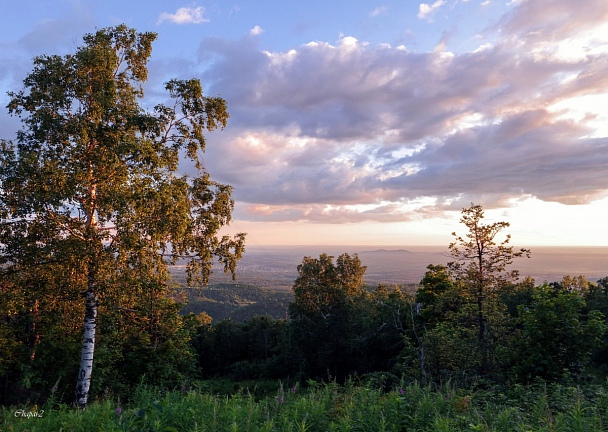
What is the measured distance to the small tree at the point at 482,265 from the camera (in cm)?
1523

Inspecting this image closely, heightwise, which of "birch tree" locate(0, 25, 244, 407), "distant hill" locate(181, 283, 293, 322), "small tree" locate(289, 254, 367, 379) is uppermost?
"birch tree" locate(0, 25, 244, 407)

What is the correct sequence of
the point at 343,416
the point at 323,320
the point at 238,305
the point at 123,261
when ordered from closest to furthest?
the point at 343,416
the point at 123,261
the point at 323,320
the point at 238,305

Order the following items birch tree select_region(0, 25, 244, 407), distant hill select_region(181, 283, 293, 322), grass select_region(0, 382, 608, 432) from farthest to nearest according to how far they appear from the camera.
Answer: distant hill select_region(181, 283, 293, 322), birch tree select_region(0, 25, 244, 407), grass select_region(0, 382, 608, 432)

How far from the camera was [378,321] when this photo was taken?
37.7 meters

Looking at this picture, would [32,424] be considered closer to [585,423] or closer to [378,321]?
[585,423]

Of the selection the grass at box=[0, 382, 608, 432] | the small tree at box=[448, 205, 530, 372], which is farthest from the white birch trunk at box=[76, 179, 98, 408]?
the small tree at box=[448, 205, 530, 372]

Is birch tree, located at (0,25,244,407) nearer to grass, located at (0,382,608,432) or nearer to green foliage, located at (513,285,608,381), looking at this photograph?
grass, located at (0,382,608,432)

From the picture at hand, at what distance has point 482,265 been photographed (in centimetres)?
1598

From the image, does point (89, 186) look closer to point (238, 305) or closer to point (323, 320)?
point (323, 320)

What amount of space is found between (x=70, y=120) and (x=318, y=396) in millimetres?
12973

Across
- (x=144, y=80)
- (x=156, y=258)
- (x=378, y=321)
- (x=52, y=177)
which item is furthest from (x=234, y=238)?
(x=378, y=321)

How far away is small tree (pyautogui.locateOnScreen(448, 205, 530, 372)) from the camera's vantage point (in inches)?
599

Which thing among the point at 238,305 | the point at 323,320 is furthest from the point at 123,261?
the point at 238,305

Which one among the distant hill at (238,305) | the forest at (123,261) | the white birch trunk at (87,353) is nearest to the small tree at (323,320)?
the forest at (123,261)
